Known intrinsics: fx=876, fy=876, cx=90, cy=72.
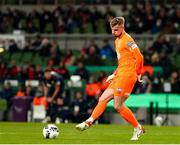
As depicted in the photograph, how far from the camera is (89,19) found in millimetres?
36500

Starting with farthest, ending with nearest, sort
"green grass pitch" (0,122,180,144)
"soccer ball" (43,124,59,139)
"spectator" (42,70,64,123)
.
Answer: "spectator" (42,70,64,123), "soccer ball" (43,124,59,139), "green grass pitch" (0,122,180,144)

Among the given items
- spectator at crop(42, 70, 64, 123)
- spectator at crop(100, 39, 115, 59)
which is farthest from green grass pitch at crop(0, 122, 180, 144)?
spectator at crop(100, 39, 115, 59)

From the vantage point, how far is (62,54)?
33.6 metres

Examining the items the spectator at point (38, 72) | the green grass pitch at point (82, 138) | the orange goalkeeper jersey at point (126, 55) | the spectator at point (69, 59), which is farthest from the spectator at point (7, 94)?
the orange goalkeeper jersey at point (126, 55)

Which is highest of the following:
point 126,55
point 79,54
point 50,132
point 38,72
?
point 126,55

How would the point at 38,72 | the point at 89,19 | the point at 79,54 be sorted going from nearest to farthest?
the point at 38,72 < the point at 79,54 < the point at 89,19

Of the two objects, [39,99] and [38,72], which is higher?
[38,72]

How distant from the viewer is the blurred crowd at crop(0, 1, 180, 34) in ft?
114

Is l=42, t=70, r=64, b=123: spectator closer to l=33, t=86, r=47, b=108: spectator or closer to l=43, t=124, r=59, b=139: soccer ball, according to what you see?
l=33, t=86, r=47, b=108: spectator

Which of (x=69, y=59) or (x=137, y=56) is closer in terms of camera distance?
(x=137, y=56)

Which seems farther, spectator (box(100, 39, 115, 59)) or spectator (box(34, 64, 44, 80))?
spectator (box(100, 39, 115, 59))

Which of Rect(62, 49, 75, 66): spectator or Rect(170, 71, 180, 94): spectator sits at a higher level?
Rect(62, 49, 75, 66): spectator

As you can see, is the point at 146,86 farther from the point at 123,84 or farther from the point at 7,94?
the point at 123,84

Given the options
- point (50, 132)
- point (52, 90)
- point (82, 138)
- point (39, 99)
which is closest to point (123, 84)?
point (82, 138)
